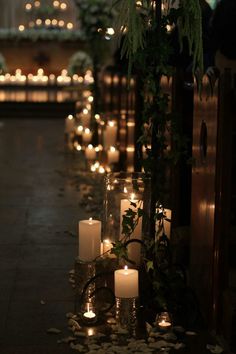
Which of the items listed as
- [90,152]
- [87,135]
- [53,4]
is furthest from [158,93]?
[53,4]

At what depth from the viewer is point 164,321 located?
11.7 feet

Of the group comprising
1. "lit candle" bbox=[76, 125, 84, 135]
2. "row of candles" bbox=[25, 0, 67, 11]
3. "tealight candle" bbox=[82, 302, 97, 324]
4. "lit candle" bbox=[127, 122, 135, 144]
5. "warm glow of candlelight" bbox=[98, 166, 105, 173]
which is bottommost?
"warm glow of candlelight" bbox=[98, 166, 105, 173]

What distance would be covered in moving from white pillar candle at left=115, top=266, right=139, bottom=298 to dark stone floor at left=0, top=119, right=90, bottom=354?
33 cm

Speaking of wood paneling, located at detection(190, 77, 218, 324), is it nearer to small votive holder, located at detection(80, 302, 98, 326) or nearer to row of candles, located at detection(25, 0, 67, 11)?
small votive holder, located at detection(80, 302, 98, 326)

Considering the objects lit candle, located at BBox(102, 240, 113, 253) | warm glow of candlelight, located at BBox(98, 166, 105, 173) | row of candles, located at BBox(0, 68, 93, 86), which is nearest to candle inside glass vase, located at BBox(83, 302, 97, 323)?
lit candle, located at BBox(102, 240, 113, 253)

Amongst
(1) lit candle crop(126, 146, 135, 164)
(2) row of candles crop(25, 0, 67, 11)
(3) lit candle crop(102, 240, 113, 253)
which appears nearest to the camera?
(3) lit candle crop(102, 240, 113, 253)

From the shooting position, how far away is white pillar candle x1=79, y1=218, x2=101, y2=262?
12.7 ft

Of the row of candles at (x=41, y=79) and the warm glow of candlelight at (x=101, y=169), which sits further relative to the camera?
the row of candles at (x=41, y=79)

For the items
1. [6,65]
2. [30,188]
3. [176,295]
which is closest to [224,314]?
[176,295]

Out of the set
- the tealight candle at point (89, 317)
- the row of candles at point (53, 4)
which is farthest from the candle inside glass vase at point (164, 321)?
the row of candles at point (53, 4)

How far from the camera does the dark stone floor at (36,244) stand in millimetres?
3645

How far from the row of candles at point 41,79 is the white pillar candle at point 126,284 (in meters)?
14.9

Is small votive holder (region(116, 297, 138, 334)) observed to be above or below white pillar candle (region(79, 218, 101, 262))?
below

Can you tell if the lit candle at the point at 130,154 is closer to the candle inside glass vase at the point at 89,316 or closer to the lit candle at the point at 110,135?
the lit candle at the point at 110,135
